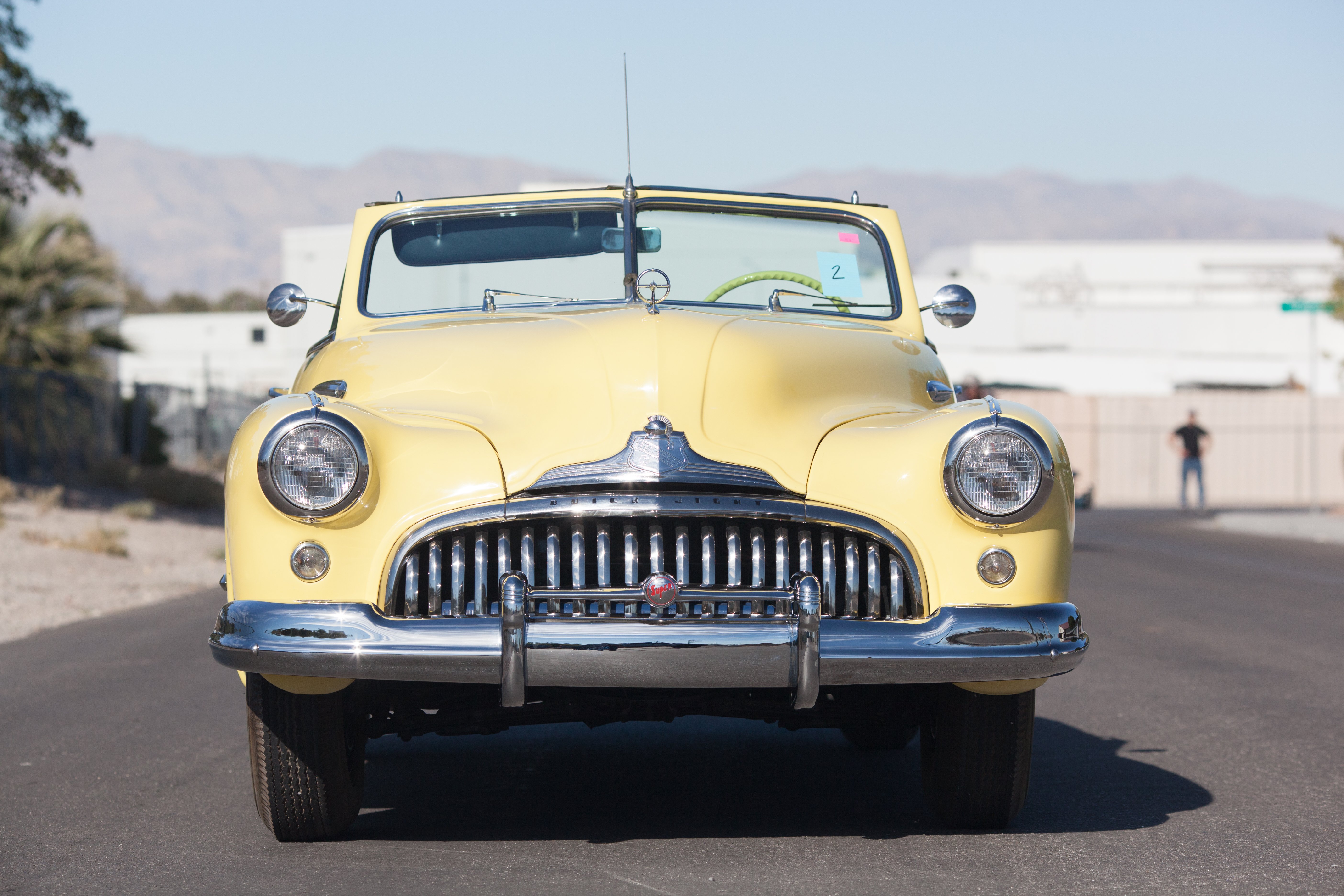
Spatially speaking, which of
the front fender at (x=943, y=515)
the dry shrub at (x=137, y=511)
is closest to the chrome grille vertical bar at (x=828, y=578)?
the front fender at (x=943, y=515)

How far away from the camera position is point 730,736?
5875 mm

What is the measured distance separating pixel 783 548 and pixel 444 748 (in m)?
2.48

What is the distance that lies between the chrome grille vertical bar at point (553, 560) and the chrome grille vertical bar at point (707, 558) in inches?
13.6

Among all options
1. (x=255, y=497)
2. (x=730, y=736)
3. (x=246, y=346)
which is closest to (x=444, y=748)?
(x=730, y=736)

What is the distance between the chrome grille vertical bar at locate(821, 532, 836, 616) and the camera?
3674 millimetres

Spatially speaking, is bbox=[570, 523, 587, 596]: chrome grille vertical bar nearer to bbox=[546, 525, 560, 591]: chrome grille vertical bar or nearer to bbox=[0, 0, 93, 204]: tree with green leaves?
bbox=[546, 525, 560, 591]: chrome grille vertical bar

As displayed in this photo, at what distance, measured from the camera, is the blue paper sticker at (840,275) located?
Result: 5.41m

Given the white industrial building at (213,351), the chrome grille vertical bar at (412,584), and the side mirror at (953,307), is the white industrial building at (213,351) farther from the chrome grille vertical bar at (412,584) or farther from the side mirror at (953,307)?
the chrome grille vertical bar at (412,584)

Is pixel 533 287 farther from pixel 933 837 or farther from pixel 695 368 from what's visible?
pixel 933 837

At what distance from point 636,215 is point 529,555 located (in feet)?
6.66

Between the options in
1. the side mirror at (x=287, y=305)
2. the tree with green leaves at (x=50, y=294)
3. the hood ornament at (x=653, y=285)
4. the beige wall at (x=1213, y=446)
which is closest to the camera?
the hood ornament at (x=653, y=285)

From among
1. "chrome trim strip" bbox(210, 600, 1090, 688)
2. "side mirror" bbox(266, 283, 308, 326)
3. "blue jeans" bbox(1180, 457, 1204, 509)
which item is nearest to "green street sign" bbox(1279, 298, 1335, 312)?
"blue jeans" bbox(1180, 457, 1204, 509)

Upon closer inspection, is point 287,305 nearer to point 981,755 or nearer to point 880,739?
point 880,739

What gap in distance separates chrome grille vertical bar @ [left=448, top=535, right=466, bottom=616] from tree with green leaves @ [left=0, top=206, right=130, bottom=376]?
1609 cm
